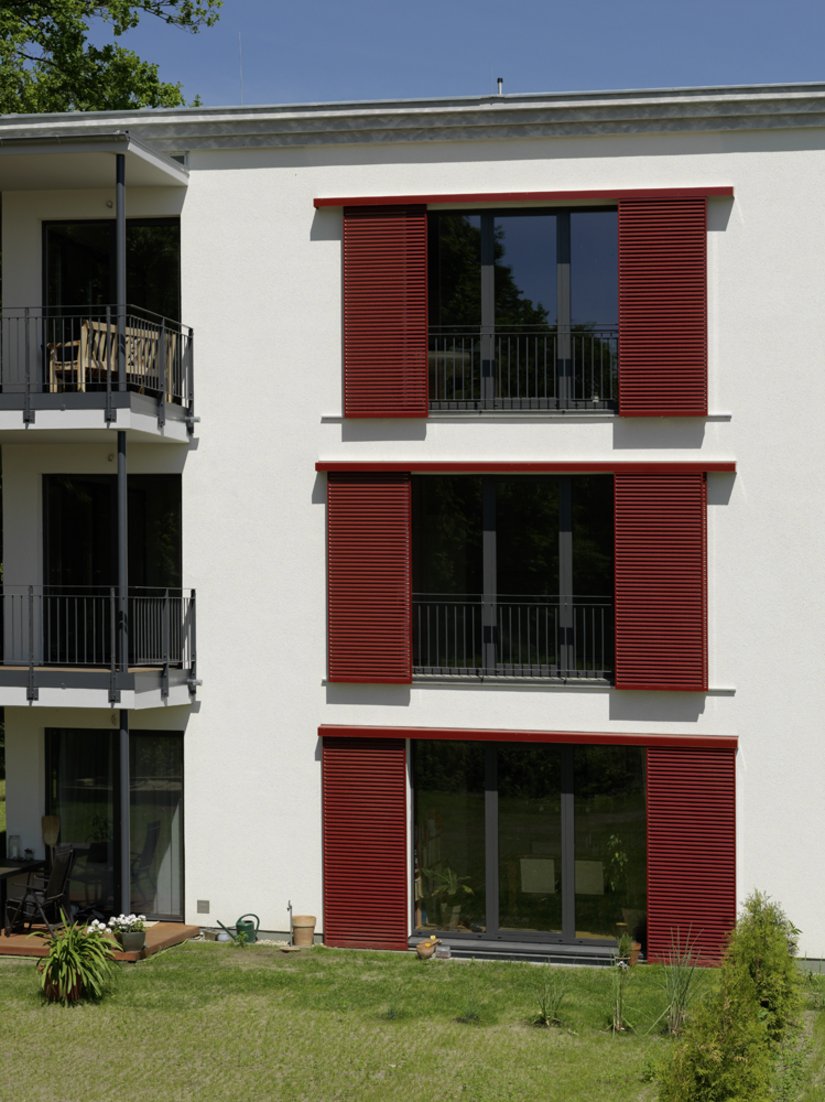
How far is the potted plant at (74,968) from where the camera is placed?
48.0 ft

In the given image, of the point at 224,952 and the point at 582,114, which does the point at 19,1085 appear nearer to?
the point at 224,952

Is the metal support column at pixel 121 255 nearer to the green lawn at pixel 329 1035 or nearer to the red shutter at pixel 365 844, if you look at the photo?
the red shutter at pixel 365 844

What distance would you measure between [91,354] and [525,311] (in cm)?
535

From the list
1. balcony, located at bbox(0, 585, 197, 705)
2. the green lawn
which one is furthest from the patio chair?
balcony, located at bbox(0, 585, 197, 705)

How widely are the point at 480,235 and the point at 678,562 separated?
468 cm

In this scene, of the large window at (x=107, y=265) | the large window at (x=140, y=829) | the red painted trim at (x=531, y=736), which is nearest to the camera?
the red painted trim at (x=531, y=736)

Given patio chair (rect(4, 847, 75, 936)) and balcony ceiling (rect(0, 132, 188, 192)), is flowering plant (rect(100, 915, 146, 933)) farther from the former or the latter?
balcony ceiling (rect(0, 132, 188, 192))

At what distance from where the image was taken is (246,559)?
710 inches

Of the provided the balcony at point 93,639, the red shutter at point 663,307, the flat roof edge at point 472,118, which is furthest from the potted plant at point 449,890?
the flat roof edge at point 472,118

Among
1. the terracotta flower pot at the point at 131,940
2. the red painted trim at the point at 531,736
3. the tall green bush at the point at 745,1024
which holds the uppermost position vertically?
the red painted trim at the point at 531,736

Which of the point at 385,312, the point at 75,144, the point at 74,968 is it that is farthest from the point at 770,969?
the point at 75,144

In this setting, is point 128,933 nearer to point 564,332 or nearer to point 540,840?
point 540,840

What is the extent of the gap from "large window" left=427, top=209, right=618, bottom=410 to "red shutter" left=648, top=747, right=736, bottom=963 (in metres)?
4.43

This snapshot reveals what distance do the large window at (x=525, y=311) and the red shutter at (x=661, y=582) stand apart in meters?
1.33
